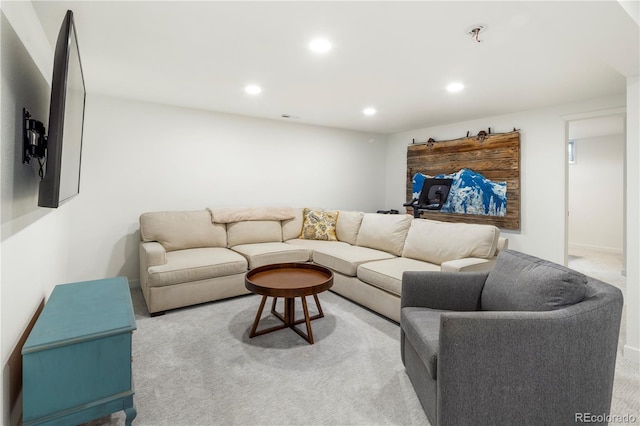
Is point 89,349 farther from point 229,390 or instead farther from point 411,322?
point 411,322

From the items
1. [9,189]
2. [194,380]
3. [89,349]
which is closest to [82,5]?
[9,189]

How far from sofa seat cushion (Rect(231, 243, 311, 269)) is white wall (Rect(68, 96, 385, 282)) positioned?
2.86 ft

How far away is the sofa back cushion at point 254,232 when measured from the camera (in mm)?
4152

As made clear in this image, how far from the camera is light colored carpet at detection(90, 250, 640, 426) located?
170 cm

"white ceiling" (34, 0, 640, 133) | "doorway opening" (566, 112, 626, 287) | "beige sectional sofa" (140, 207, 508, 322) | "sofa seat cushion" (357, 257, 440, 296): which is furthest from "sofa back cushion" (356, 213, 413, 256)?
"doorway opening" (566, 112, 626, 287)

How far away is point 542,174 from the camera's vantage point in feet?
13.0

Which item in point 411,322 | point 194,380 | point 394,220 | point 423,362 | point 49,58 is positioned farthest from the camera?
point 394,220

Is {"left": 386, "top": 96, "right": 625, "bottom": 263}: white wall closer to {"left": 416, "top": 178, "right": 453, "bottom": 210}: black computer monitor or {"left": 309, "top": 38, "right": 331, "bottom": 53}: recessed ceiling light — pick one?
{"left": 416, "top": 178, "right": 453, "bottom": 210}: black computer monitor

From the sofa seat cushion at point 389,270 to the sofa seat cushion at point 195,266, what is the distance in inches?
52.0

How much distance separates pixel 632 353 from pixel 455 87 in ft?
8.33

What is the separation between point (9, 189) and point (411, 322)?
1.99 m

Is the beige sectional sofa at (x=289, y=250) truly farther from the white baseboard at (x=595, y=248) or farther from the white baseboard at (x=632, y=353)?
the white baseboard at (x=595, y=248)

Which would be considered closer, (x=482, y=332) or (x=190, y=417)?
(x=482, y=332)

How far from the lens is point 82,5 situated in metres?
1.85
